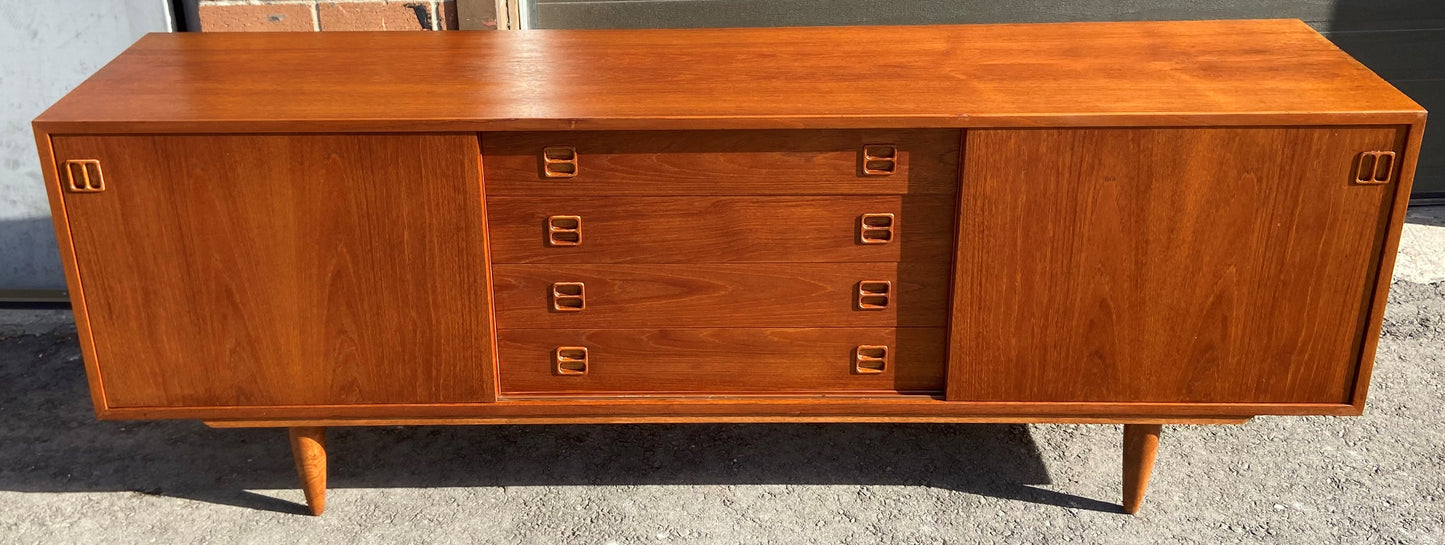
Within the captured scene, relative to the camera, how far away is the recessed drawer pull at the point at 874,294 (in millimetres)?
2053

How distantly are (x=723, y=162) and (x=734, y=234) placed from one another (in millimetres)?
127

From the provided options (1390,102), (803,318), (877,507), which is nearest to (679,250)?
(803,318)

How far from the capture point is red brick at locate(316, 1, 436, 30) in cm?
269

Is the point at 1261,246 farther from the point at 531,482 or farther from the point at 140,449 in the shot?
the point at 140,449

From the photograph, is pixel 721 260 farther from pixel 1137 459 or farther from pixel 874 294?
pixel 1137 459

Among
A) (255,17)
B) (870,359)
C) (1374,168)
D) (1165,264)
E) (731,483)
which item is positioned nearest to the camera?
(1374,168)

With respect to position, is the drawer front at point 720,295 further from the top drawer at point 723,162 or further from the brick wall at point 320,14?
the brick wall at point 320,14

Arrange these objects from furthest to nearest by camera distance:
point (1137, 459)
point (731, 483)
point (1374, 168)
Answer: point (731, 483) < point (1137, 459) < point (1374, 168)

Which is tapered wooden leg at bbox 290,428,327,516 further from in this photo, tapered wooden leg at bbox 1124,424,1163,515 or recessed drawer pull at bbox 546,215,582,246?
tapered wooden leg at bbox 1124,424,1163,515

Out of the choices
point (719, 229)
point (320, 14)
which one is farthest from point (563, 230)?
point (320, 14)

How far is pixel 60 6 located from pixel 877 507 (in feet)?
6.89

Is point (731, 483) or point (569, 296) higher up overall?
point (569, 296)

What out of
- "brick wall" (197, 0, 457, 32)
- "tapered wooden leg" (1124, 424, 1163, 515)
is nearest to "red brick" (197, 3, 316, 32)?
"brick wall" (197, 0, 457, 32)

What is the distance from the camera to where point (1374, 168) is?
1.88 meters
